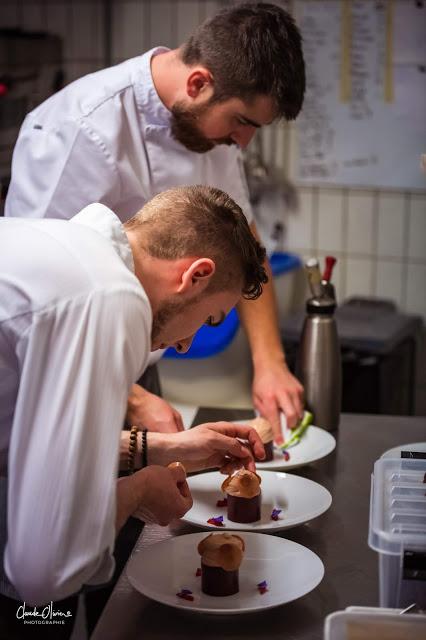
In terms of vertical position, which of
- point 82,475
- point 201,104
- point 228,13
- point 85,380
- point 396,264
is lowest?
point 396,264

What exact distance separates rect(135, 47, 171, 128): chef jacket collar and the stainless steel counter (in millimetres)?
801

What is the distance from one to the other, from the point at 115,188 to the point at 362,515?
88cm

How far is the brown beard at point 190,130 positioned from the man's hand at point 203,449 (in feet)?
2.21

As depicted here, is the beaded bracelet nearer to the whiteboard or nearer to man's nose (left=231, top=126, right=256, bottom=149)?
man's nose (left=231, top=126, right=256, bottom=149)

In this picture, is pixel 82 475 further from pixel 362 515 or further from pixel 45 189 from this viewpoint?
pixel 45 189

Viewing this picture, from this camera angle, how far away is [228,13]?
1937 millimetres

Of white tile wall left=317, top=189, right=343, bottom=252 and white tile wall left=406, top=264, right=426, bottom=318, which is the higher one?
white tile wall left=317, top=189, right=343, bottom=252

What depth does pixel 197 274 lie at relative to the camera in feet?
4.23

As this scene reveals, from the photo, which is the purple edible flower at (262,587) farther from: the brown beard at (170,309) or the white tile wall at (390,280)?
the white tile wall at (390,280)

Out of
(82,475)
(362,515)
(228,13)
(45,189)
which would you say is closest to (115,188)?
(45,189)

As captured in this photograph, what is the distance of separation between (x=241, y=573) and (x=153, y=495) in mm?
167

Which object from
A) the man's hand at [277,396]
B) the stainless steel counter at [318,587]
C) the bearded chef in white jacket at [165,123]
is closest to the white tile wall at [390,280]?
the bearded chef in white jacket at [165,123]

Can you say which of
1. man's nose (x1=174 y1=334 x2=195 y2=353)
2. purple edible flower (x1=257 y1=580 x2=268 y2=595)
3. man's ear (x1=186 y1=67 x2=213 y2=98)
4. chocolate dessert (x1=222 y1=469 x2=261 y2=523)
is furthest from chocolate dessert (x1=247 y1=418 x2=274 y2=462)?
man's ear (x1=186 y1=67 x2=213 y2=98)

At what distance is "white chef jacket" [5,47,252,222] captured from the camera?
1.95 metres
